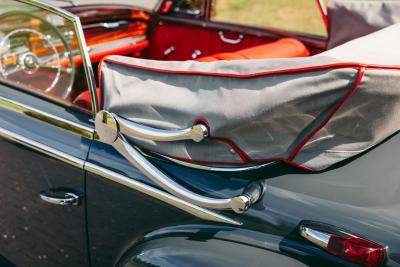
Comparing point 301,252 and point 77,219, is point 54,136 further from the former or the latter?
point 301,252

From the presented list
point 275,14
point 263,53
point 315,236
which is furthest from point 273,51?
point 275,14

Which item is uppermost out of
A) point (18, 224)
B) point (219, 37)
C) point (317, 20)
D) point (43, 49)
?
point (317, 20)

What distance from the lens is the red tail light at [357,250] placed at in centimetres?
130

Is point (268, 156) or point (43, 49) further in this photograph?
point (43, 49)

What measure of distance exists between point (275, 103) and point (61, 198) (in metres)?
0.93

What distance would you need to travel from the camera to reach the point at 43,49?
256 cm

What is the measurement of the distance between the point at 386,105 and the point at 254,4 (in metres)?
9.05

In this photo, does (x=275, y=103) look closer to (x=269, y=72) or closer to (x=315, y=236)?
(x=269, y=72)

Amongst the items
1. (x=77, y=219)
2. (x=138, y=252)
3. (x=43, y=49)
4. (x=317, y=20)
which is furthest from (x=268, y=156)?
(x=317, y=20)

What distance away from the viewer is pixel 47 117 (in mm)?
1925

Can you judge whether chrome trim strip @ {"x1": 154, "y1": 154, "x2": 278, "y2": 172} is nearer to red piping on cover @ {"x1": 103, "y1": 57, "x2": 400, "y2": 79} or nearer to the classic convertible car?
the classic convertible car

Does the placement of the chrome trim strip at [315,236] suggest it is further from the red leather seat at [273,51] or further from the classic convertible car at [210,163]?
the red leather seat at [273,51]

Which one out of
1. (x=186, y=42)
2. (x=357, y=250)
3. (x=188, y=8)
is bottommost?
(x=357, y=250)

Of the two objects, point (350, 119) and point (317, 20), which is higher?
point (317, 20)
